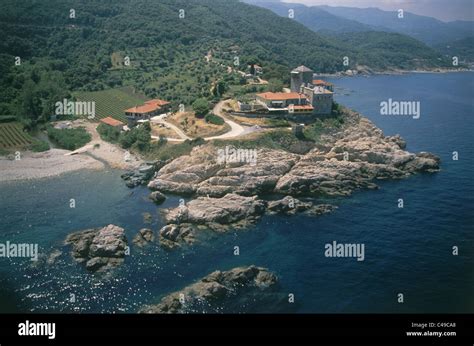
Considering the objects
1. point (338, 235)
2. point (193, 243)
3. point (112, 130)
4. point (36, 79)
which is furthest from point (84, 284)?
point (36, 79)

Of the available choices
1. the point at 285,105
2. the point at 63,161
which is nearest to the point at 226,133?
the point at 285,105

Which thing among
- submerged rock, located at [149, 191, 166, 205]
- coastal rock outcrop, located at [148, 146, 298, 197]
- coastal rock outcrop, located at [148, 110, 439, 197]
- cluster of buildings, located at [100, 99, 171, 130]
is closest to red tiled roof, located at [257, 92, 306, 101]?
coastal rock outcrop, located at [148, 110, 439, 197]

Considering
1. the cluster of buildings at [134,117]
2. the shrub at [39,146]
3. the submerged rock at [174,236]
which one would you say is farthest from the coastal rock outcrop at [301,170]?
the shrub at [39,146]

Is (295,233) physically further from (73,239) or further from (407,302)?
(73,239)

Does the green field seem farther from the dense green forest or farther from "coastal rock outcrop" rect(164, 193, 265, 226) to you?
"coastal rock outcrop" rect(164, 193, 265, 226)

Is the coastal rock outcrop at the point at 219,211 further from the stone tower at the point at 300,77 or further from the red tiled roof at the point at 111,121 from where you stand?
the stone tower at the point at 300,77
